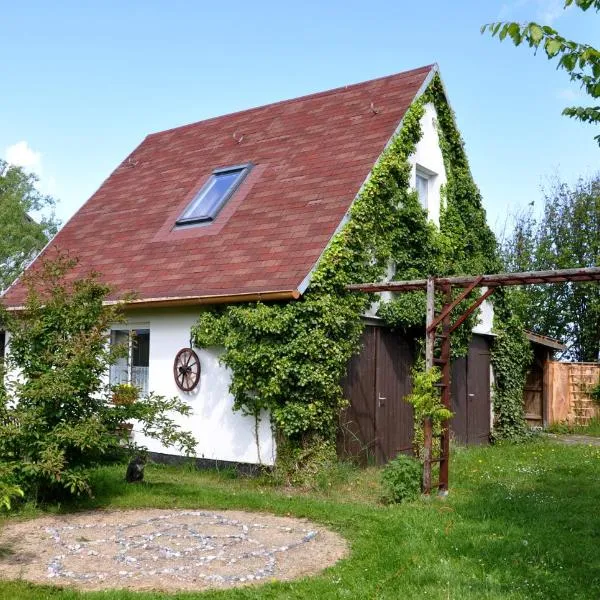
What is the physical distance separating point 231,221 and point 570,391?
10898 mm

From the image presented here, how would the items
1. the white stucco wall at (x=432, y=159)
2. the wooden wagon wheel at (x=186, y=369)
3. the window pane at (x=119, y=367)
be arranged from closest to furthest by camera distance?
the wooden wagon wheel at (x=186, y=369), the window pane at (x=119, y=367), the white stucco wall at (x=432, y=159)

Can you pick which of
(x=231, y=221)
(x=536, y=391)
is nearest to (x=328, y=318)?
(x=231, y=221)

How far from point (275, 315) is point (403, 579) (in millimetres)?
4729

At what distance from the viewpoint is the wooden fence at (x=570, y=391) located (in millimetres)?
18266

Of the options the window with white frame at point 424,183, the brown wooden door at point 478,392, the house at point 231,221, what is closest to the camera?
the house at point 231,221

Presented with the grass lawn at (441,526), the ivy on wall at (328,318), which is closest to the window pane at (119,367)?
the grass lawn at (441,526)

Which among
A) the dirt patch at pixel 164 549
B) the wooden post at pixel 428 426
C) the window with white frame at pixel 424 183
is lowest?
the dirt patch at pixel 164 549

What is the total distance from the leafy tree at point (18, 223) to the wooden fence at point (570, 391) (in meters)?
20.6

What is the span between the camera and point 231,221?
12.1 meters

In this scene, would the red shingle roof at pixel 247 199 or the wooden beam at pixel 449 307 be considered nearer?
the wooden beam at pixel 449 307

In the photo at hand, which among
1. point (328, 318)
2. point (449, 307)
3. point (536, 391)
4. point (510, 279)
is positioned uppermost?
point (510, 279)

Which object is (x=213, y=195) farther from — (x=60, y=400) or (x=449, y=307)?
(x=60, y=400)

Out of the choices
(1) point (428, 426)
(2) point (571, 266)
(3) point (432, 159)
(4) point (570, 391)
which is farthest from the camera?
(2) point (571, 266)

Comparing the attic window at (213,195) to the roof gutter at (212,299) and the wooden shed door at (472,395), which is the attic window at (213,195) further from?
the wooden shed door at (472,395)
